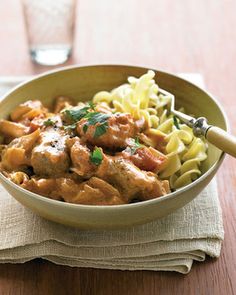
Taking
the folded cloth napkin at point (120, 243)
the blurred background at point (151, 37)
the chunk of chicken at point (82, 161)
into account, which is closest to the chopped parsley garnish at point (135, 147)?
the chunk of chicken at point (82, 161)

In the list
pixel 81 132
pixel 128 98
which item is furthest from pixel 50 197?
pixel 128 98

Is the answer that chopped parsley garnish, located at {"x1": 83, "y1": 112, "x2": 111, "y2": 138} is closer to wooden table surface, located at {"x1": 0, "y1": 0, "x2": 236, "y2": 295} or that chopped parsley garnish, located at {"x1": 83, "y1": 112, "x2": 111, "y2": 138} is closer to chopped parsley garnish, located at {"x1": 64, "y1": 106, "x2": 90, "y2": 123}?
chopped parsley garnish, located at {"x1": 64, "y1": 106, "x2": 90, "y2": 123}

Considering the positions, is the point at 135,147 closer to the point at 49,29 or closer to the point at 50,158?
Result: the point at 50,158

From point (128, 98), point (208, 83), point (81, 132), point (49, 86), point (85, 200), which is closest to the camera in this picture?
point (85, 200)

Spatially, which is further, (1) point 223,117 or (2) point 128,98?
(2) point 128,98

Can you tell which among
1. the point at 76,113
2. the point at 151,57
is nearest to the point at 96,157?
the point at 76,113

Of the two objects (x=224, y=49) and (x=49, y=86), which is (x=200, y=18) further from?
(x=49, y=86)

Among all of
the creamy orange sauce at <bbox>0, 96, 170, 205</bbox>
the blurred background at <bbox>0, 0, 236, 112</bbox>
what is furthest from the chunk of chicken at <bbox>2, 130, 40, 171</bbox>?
the blurred background at <bbox>0, 0, 236, 112</bbox>
